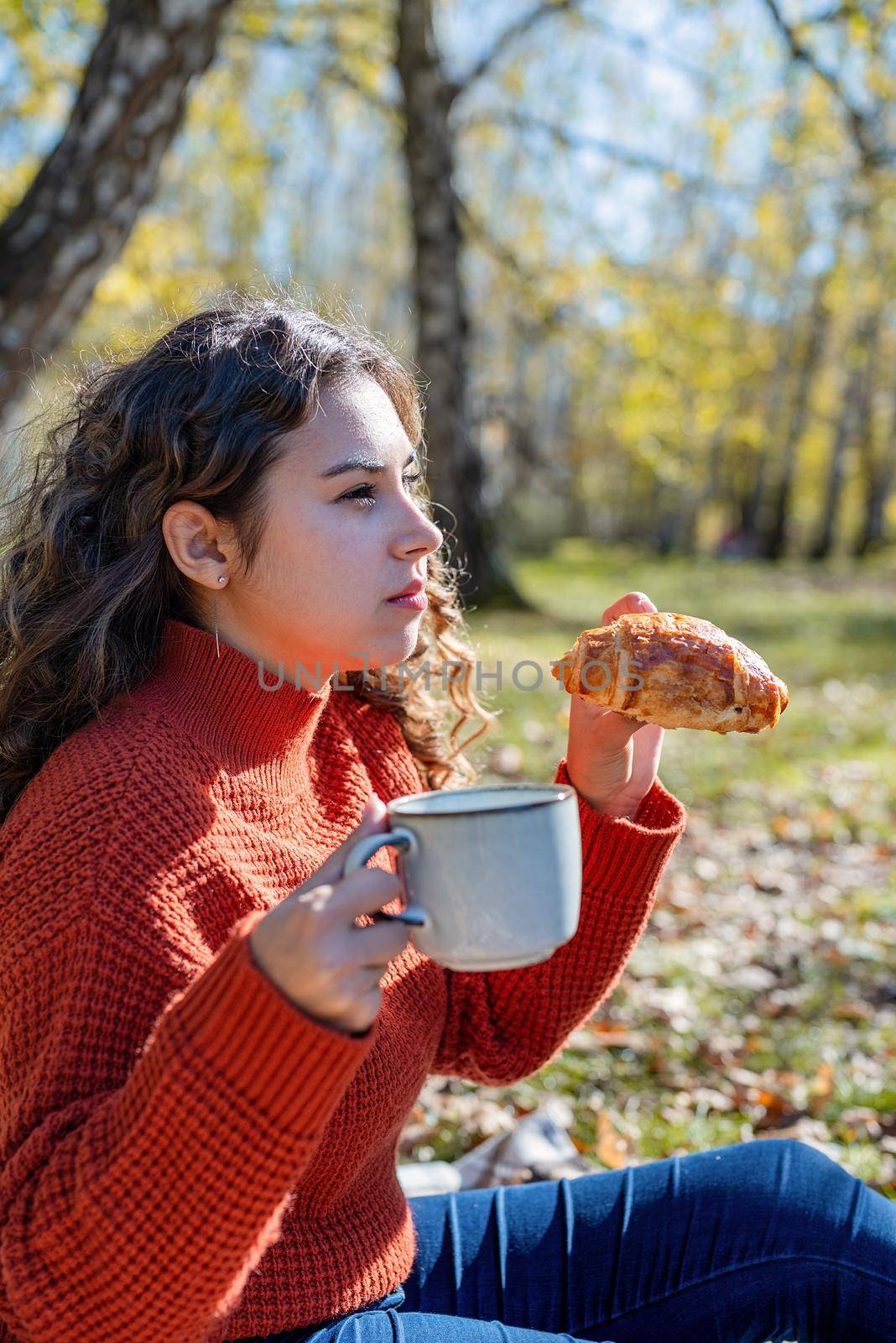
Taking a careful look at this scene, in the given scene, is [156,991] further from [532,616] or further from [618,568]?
[618,568]

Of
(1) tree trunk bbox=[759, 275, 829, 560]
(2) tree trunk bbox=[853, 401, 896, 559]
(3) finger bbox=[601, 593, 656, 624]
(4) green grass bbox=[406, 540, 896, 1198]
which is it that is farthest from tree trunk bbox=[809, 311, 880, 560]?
(3) finger bbox=[601, 593, 656, 624]

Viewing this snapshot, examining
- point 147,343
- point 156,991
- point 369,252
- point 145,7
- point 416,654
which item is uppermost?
point 369,252

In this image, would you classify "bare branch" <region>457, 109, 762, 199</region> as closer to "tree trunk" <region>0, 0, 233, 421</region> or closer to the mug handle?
"tree trunk" <region>0, 0, 233, 421</region>

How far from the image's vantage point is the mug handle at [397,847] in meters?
1.33

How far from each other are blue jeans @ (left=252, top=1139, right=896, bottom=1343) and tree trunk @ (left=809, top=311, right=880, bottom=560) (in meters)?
27.2

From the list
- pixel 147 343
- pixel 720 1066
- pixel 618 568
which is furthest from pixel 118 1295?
pixel 618 568

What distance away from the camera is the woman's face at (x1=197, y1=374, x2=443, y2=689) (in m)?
1.82

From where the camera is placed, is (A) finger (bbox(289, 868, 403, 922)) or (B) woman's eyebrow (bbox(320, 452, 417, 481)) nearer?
(A) finger (bbox(289, 868, 403, 922))

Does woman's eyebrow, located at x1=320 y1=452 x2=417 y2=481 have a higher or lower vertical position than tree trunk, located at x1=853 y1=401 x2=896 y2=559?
higher

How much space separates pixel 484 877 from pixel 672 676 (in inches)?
27.3

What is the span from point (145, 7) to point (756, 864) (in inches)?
192

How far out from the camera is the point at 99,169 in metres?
4.90

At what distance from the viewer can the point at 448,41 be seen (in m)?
11.4

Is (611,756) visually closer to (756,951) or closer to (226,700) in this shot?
(226,700)
